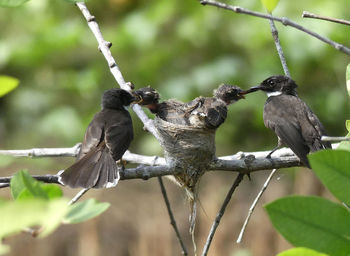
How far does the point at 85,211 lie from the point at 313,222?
433 millimetres

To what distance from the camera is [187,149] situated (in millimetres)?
3771

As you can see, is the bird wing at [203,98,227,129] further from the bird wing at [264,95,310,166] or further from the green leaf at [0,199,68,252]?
the green leaf at [0,199,68,252]

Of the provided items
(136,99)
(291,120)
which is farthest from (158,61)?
(291,120)

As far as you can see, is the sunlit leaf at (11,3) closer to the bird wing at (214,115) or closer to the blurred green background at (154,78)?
the bird wing at (214,115)

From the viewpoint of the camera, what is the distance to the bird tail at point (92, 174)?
304 centimetres

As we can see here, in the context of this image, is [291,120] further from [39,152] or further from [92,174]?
[39,152]

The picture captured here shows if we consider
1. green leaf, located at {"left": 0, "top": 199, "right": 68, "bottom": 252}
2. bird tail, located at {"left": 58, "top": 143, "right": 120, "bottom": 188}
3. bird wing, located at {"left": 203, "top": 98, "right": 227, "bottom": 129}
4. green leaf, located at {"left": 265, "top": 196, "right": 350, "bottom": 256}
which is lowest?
green leaf, located at {"left": 265, "top": 196, "right": 350, "bottom": 256}

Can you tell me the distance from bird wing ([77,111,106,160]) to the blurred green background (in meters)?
3.40

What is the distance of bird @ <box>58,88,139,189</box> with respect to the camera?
3.13 m

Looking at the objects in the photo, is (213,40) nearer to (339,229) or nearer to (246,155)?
(246,155)

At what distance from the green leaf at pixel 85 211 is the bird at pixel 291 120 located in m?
2.44

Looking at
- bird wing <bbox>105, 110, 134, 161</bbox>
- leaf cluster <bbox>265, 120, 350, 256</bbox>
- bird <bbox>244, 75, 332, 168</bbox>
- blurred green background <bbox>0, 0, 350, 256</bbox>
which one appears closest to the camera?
leaf cluster <bbox>265, 120, 350, 256</bbox>

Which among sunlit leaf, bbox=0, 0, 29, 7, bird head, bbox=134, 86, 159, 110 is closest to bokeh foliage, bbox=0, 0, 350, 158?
bird head, bbox=134, 86, 159, 110

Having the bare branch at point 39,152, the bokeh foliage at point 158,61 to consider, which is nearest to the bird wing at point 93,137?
the bare branch at point 39,152
